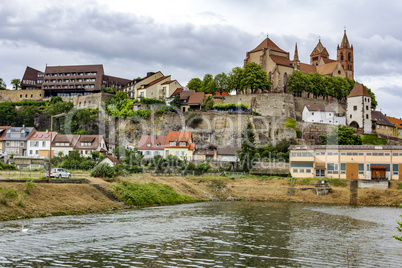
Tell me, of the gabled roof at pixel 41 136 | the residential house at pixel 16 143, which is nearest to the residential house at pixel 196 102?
the gabled roof at pixel 41 136

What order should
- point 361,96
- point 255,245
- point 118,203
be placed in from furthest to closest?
1. point 361,96
2. point 118,203
3. point 255,245

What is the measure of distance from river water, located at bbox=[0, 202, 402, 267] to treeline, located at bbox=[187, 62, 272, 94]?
62.1m

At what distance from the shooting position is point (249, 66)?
99250mm

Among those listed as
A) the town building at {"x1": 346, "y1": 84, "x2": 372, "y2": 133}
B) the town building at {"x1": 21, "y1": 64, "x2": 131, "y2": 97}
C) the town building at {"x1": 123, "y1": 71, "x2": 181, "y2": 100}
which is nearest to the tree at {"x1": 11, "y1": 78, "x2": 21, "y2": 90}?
the town building at {"x1": 21, "y1": 64, "x2": 131, "y2": 97}

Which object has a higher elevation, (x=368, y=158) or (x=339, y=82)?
(x=339, y=82)

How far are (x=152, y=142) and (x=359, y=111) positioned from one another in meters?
46.9

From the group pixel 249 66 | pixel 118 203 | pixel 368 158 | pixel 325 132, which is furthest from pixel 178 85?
pixel 118 203

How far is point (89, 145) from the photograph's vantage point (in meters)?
82.9

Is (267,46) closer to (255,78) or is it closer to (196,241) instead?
(255,78)

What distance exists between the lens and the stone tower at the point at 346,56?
458 ft

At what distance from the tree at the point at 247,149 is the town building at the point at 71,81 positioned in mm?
44965

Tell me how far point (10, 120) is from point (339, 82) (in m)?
80.3

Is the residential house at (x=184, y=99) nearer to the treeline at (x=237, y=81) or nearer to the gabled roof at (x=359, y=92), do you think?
the treeline at (x=237, y=81)

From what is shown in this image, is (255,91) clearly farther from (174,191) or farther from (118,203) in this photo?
(118,203)
